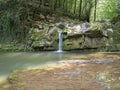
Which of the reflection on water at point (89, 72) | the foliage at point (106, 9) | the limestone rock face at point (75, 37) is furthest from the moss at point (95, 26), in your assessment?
the foliage at point (106, 9)

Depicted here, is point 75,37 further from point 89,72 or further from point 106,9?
point 106,9

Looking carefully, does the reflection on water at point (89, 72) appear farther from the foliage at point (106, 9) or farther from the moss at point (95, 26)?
the foliage at point (106, 9)

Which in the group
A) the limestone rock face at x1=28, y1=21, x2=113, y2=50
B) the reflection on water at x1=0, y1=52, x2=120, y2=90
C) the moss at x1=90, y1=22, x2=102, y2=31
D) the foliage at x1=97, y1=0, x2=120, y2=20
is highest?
the foliage at x1=97, y1=0, x2=120, y2=20

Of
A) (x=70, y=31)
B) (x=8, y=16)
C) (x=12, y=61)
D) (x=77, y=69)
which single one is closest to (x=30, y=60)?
(x=12, y=61)

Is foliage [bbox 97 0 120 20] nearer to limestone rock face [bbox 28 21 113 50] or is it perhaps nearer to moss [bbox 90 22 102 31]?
moss [bbox 90 22 102 31]

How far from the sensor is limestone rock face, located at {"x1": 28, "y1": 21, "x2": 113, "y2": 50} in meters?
20.2

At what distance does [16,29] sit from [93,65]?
34.1 feet

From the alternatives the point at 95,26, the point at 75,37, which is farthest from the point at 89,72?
the point at 95,26

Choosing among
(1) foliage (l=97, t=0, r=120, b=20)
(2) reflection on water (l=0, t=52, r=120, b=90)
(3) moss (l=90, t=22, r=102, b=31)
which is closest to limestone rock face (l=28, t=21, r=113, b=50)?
(3) moss (l=90, t=22, r=102, b=31)

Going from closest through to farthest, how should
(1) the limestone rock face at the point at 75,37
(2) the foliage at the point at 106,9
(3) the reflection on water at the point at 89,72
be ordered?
(3) the reflection on water at the point at 89,72
(1) the limestone rock face at the point at 75,37
(2) the foliage at the point at 106,9

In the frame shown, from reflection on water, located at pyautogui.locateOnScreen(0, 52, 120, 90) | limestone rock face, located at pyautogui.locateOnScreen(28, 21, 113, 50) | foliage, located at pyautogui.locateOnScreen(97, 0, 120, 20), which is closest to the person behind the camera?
reflection on water, located at pyautogui.locateOnScreen(0, 52, 120, 90)

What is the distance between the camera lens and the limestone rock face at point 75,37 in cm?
2017

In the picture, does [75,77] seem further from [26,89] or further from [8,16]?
[8,16]

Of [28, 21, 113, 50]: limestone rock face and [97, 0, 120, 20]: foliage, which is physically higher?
[97, 0, 120, 20]: foliage
